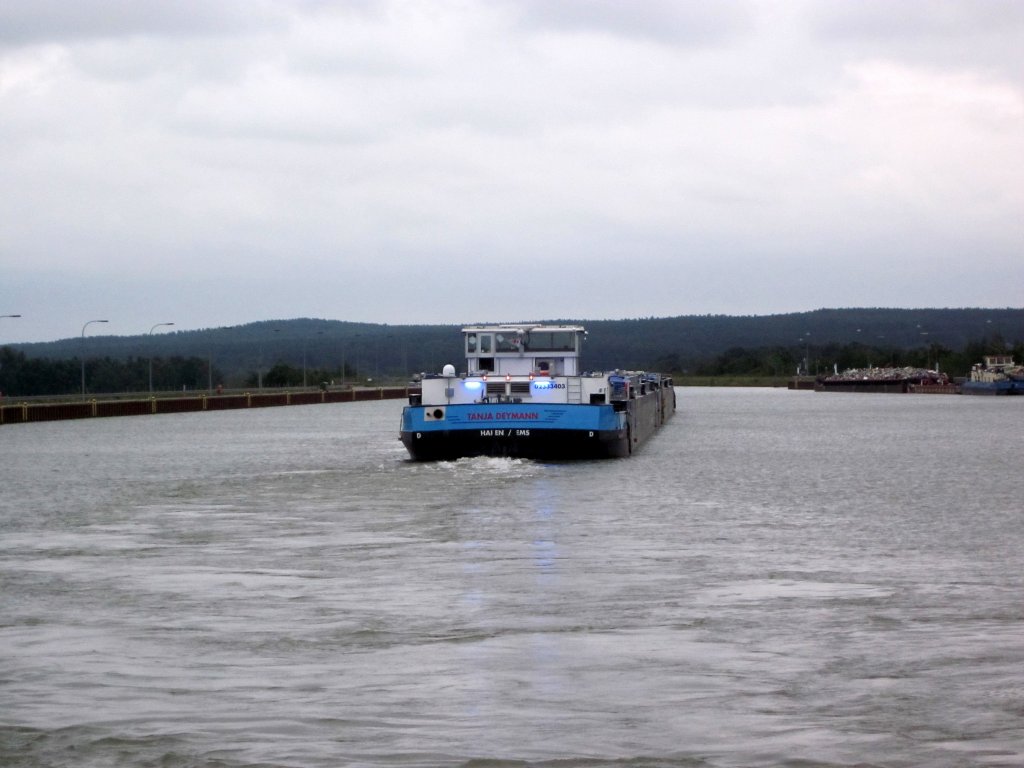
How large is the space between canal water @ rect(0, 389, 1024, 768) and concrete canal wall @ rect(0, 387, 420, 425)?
40.7m

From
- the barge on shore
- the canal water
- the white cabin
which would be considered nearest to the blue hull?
the barge on shore

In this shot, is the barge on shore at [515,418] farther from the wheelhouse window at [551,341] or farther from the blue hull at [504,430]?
the wheelhouse window at [551,341]

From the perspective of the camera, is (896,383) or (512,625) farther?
(896,383)

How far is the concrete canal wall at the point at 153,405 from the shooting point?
280ft

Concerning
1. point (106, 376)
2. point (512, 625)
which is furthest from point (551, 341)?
point (106, 376)

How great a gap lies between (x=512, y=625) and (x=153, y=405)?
90838mm

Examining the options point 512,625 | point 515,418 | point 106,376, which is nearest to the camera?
point 512,625

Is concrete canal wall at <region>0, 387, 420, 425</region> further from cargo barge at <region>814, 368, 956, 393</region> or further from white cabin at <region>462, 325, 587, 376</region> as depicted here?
cargo barge at <region>814, 368, 956, 393</region>

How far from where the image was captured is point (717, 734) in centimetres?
1066

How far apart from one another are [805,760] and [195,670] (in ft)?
17.7

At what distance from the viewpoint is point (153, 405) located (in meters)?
103

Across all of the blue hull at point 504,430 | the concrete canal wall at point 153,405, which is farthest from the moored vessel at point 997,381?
the blue hull at point 504,430

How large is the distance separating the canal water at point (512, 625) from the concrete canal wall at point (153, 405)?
4072 centimetres

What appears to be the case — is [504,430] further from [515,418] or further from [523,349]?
[523,349]
